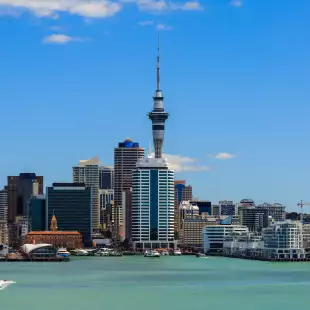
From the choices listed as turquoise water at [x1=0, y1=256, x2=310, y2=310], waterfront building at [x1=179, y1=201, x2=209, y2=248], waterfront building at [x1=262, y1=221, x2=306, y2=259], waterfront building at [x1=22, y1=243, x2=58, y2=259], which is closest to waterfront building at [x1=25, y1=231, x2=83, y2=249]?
waterfront building at [x1=179, y1=201, x2=209, y2=248]

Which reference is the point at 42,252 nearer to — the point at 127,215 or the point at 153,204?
the point at 153,204

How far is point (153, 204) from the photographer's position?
175000mm

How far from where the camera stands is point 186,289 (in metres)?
71.3

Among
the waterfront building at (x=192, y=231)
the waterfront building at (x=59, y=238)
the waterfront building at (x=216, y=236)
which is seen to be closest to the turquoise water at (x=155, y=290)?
the waterfront building at (x=216, y=236)

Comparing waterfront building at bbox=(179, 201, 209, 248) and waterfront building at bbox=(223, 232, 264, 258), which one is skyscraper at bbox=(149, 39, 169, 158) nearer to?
waterfront building at bbox=(179, 201, 209, 248)

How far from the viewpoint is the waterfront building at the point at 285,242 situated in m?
129

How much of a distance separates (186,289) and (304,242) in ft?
249

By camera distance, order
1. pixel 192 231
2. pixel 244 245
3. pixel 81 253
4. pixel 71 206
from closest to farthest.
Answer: pixel 244 245, pixel 81 253, pixel 71 206, pixel 192 231

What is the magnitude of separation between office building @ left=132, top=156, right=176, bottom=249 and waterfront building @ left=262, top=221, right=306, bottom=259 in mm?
43907

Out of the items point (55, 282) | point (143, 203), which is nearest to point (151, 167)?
point (143, 203)

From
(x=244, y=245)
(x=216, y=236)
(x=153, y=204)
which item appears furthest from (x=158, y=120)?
(x=244, y=245)

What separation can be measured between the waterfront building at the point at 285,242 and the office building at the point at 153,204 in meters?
43.9

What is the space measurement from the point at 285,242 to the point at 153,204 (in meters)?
48.8

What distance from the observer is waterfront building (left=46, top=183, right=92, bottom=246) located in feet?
603
